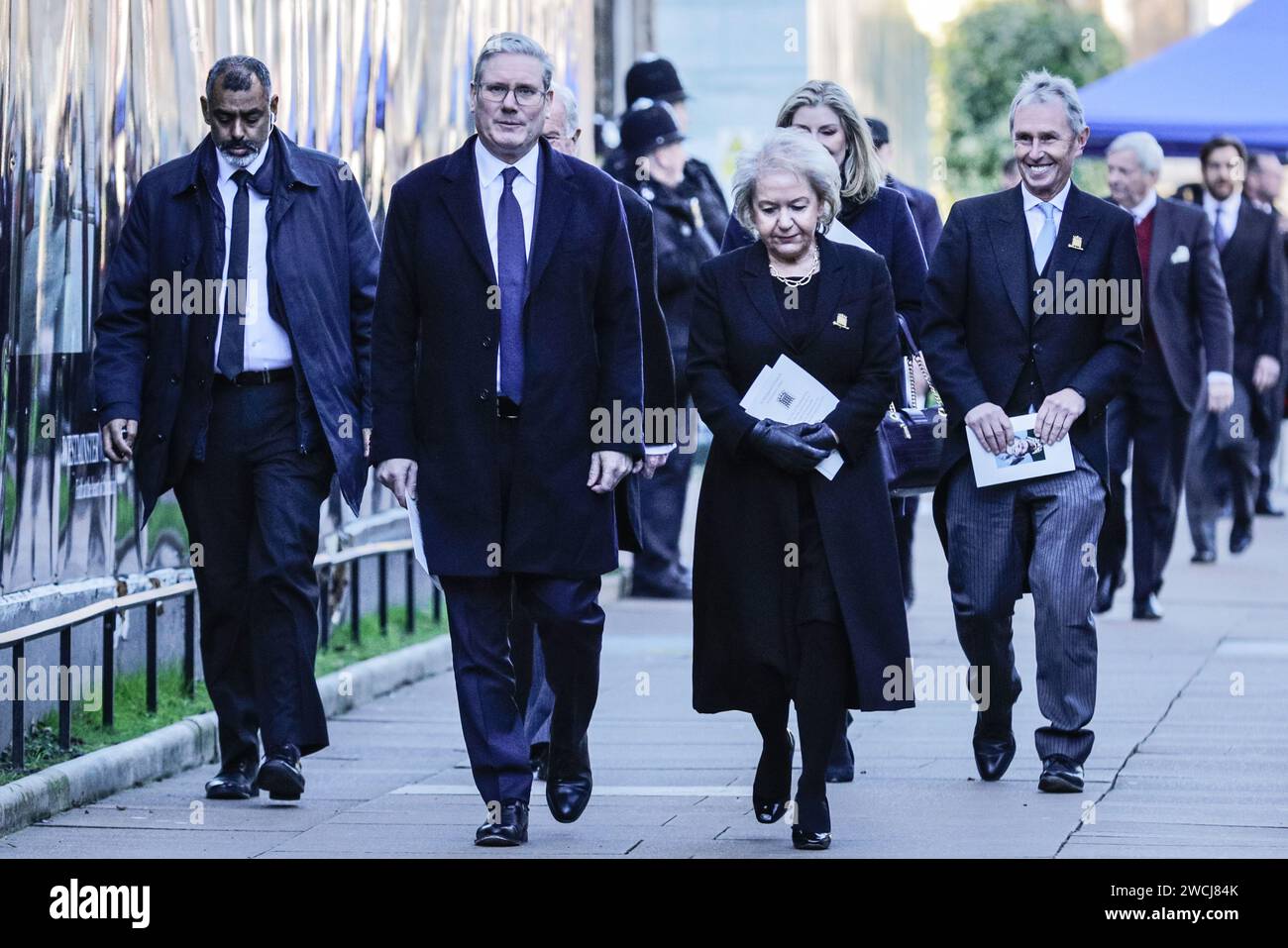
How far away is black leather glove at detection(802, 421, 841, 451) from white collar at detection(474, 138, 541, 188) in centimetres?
97

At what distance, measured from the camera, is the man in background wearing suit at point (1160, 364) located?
11.9 meters

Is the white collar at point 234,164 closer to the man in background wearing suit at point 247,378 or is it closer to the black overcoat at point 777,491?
the man in background wearing suit at point 247,378

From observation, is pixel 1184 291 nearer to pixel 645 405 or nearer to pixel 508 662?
pixel 645 405

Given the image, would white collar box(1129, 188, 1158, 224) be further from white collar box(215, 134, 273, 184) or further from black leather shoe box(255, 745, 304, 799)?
black leather shoe box(255, 745, 304, 799)

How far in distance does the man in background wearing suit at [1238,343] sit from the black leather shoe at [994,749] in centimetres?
679

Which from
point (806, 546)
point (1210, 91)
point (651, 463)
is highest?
point (1210, 91)

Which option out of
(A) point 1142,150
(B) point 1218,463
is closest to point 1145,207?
(A) point 1142,150

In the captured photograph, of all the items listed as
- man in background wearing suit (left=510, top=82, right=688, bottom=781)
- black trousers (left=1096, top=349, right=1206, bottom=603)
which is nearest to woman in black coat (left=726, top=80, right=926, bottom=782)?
man in background wearing suit (left=510, top=82, right=688, bottom=781)

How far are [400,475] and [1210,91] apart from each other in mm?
12893

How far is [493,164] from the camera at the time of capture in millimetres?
6711

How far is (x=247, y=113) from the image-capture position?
7398 millimetres

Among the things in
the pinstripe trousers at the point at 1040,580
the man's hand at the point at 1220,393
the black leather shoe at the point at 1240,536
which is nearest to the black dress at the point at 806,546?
the pinstripe trousers at the point at 1040,580
